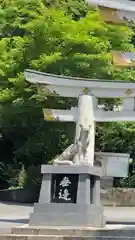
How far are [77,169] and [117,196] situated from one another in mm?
7586

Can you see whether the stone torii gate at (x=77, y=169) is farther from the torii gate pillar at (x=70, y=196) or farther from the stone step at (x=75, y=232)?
the stone step at (x=75, y=232)

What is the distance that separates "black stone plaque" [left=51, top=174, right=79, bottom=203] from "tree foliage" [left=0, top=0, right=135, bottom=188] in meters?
6.25

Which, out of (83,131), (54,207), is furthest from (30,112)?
(54,207)

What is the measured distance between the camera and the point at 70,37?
20.7m

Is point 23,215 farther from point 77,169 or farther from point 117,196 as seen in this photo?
point 117,196

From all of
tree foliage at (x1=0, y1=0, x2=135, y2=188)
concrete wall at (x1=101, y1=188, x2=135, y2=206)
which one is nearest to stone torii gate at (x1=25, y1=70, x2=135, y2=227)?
tree foliage at (x1=0, y1=0, x2=135, y2=188)

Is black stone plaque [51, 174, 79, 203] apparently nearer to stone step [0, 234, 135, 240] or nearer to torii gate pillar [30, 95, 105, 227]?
torii gate pillar [30, 95, 105, 227]

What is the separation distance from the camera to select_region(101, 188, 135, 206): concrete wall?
71.1 feet

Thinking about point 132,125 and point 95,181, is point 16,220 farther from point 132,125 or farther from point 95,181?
point 132,125

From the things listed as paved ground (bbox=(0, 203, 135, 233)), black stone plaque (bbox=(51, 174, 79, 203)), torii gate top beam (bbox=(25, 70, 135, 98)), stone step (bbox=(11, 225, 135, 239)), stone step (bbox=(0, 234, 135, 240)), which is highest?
torii gate top beam (bbox=(25, 70, 135, 98))

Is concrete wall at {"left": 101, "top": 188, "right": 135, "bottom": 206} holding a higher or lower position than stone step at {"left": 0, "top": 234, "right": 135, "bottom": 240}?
higher

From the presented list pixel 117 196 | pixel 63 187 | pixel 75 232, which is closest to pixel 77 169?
pixel 63 187

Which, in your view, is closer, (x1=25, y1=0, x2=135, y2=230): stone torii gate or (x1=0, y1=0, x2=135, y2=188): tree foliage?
(x1=25, y1=0, x2=135, y2=230): stone torii gate

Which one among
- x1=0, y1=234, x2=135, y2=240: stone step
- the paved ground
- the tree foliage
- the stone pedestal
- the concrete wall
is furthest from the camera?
the concrete wall
